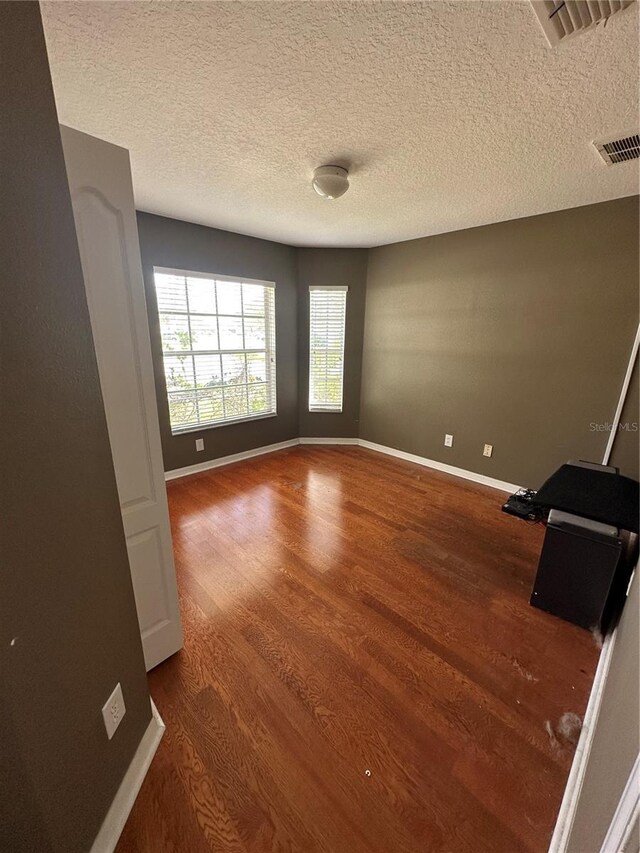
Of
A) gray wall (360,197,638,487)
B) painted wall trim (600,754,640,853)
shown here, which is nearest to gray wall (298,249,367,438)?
gray wall (360,197,638,487)

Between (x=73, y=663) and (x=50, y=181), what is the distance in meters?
1.18

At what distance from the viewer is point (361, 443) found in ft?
14.7

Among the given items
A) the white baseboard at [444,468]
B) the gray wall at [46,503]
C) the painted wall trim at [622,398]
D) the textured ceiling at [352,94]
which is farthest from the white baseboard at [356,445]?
the textured ceiling at [352,94]

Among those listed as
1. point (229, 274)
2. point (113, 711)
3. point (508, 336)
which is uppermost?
point (229, 274)

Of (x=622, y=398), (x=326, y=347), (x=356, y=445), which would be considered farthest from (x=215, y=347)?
(x=622, y=398)

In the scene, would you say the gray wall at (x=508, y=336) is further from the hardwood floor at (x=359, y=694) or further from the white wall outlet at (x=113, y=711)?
the white wall outlet at (x=113, y=711)

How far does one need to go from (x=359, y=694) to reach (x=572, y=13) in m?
2.49

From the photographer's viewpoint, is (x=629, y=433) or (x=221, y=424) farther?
(x=221, y=424)

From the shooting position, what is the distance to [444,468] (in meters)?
3.67

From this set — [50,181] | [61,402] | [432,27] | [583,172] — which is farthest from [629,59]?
[61,402]

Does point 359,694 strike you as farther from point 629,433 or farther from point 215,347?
point 215,347

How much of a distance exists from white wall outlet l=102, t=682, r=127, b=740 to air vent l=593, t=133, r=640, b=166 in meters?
3.11

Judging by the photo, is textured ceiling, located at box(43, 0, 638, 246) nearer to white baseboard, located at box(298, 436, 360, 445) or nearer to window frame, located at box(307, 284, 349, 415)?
window frame, located at box(307, 284, 349, 415)

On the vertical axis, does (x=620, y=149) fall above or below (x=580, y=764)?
above
